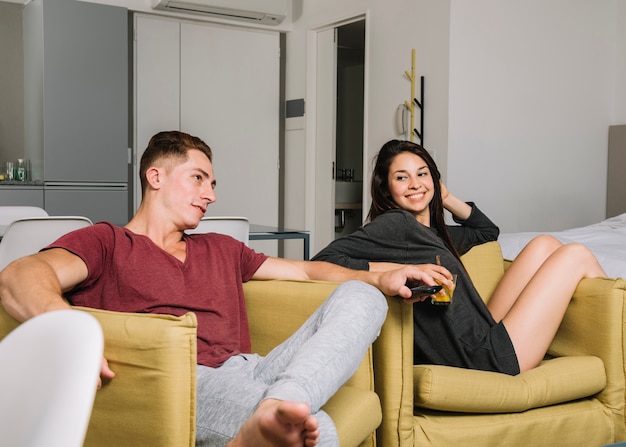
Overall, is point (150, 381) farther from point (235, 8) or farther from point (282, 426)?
point (235, 8)

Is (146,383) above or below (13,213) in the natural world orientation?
below

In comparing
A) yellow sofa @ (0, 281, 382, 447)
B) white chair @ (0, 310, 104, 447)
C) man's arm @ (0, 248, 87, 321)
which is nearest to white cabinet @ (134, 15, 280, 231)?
man's arm @ (0, 248, 87, 321)

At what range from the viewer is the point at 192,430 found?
1426mm

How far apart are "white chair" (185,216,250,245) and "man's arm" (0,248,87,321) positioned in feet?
4.47

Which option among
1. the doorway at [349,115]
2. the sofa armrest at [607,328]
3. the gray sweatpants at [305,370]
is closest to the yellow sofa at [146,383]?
the gray sweatpants at [305,370]

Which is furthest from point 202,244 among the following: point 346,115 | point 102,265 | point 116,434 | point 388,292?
point 346,115

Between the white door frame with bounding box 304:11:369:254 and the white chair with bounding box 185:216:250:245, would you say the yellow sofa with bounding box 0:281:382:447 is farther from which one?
the white door frame with bounding box 304:11:369:254

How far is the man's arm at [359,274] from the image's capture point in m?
1.95

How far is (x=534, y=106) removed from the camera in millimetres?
5402

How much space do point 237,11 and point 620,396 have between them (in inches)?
196

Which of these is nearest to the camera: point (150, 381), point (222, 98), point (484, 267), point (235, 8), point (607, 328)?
point (150, 381)

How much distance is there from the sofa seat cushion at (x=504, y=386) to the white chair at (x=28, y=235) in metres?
1.34

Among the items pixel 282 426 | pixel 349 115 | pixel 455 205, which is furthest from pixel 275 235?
pixel 349 115

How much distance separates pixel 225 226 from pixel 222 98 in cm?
382
